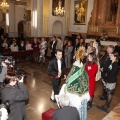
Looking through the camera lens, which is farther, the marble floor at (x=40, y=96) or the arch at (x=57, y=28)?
the arch at (x=57, y=28)

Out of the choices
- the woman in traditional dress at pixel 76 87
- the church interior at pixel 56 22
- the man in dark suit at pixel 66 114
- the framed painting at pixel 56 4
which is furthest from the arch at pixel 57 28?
the man in dark suit at pixel 66 114

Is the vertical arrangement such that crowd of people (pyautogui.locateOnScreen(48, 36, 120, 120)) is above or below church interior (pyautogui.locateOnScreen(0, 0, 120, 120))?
below

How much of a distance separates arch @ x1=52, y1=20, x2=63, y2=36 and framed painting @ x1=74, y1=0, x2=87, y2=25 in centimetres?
165

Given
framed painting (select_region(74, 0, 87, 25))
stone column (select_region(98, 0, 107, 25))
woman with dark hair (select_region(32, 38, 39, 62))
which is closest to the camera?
woman with dark hair (select_region(32, 38, 39, 62))

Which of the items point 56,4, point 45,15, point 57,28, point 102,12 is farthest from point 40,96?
point 57,28

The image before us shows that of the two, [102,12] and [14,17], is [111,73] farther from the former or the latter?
[14,17]

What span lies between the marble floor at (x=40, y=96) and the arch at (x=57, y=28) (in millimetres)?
9539

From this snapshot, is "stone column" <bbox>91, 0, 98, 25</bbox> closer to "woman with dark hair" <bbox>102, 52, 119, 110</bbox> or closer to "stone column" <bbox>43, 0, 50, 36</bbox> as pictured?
"stone column" <bbox>43, 0, 50, 36</bbox>

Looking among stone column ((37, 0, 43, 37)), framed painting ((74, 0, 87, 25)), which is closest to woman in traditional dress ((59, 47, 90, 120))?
stone column ((37, 0, 43, 37))

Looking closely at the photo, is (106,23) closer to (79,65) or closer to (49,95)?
(49,95)

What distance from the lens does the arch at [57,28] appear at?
18052 millimetres

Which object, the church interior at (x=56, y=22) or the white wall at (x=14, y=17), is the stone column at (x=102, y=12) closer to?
the church interior at (x=56, y=22)

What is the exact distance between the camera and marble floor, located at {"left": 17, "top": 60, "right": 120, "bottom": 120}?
188 inches

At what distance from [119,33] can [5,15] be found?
39.5ft
